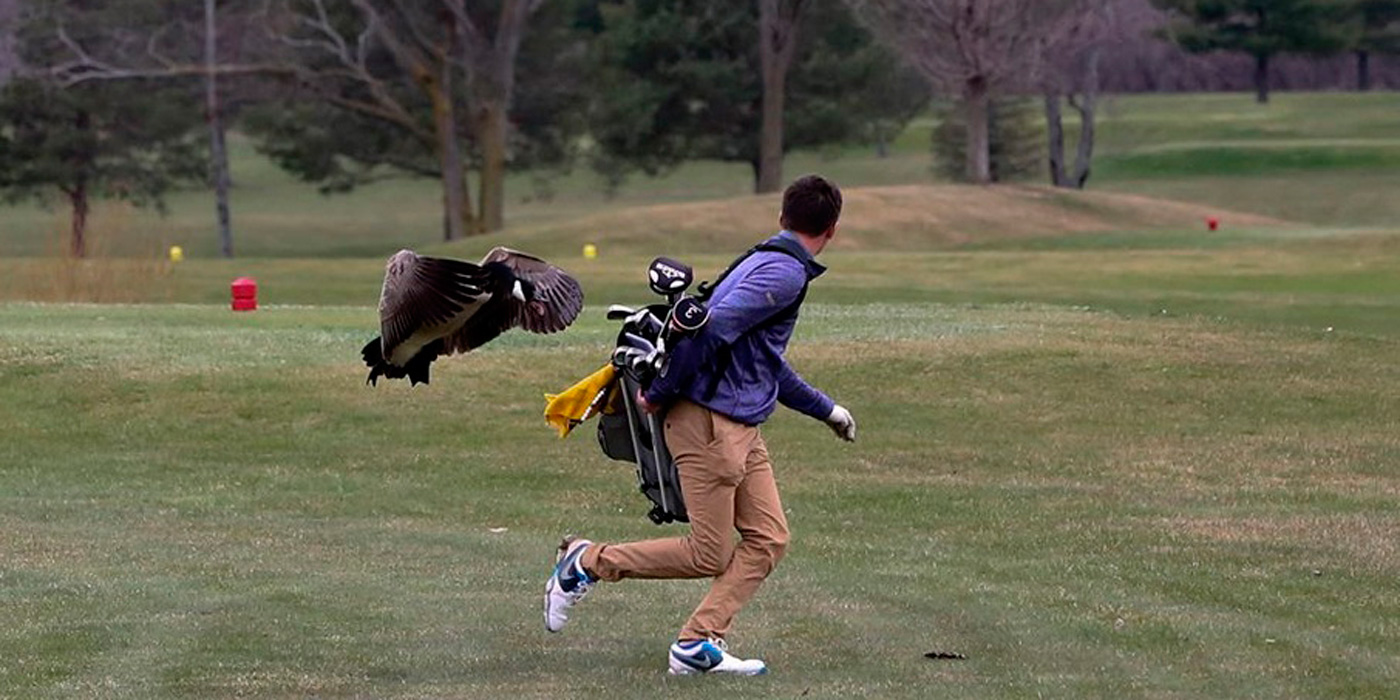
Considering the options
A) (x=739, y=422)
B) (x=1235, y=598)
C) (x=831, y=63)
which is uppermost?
(x=831, y=63)

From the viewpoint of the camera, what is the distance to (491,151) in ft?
186

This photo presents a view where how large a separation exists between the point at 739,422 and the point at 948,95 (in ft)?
164

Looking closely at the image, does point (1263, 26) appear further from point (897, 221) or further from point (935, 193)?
point (897, 221)

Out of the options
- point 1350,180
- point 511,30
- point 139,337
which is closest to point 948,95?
point 511,30

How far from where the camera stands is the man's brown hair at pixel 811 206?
758 cm

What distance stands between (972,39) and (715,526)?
44170 millimetres

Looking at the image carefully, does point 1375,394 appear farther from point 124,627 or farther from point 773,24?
point 773,24

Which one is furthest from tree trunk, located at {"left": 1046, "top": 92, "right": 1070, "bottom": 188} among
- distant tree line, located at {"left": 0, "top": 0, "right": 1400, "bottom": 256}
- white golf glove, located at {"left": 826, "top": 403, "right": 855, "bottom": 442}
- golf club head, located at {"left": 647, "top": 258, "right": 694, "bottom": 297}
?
golf club head, located at {"left": 647, "top": 258, "right": 694, "bottom": 297}

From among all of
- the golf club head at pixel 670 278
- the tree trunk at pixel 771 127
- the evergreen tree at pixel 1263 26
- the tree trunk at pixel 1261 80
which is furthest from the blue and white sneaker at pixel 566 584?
the tree trunk at pixel 1261 80

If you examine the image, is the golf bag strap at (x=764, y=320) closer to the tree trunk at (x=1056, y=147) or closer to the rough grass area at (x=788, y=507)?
the rough grass area at (x=788, y=507)

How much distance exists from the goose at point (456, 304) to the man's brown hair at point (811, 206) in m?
0.87

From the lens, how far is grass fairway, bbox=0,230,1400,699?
814 centimetres

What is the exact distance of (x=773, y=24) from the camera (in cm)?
5906

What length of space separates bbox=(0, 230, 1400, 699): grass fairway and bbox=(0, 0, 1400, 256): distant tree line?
31.1 meters
